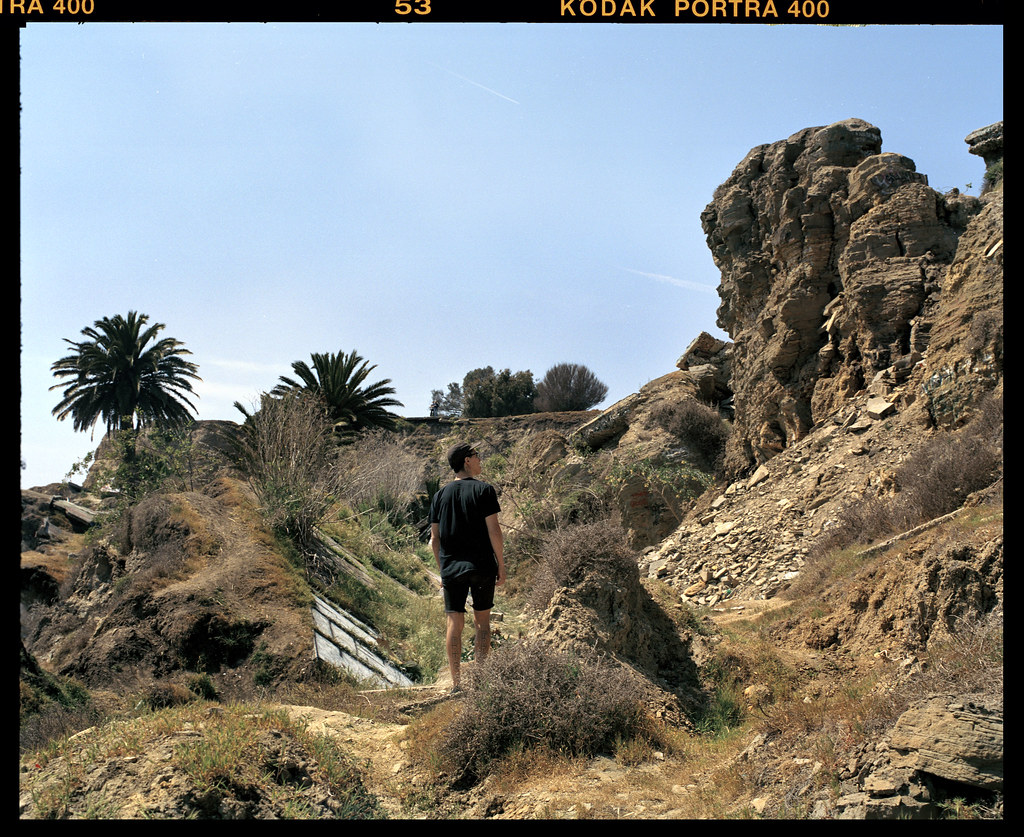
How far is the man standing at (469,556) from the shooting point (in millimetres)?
5434

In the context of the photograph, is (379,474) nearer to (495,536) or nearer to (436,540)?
(436,540)

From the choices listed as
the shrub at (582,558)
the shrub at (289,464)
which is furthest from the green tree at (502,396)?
the shrub at (582,558)

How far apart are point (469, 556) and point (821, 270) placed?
13.2 meters

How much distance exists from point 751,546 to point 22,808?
35.8ft

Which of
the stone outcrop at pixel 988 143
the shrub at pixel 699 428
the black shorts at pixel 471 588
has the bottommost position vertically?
the black shorts at pixel 471 588

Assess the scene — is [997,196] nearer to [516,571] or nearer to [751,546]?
[751,546]

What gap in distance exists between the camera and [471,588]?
5543 mm

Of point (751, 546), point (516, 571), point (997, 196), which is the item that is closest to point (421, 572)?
point (516, 571)

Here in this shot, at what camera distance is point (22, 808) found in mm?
3135

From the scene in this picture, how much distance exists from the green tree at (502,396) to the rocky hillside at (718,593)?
2814 cm

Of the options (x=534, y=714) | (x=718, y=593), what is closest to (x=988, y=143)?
(x=718, y=593)

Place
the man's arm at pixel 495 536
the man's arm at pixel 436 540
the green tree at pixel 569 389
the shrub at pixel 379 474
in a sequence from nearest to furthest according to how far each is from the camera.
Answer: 1. the man's arm at pixel 495 536
2. the man's arm at pixel 436 540
3. the shrub at pixel 379 474
4. the green tree at pixel 569 389

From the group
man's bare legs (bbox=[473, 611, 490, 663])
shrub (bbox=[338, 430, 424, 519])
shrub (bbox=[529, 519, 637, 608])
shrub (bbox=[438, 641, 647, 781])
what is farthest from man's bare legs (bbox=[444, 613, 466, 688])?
shrub (bbox=[338, 430, 424, 519])

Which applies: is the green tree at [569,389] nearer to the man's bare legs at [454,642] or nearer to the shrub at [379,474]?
the shrub at [379,474]
